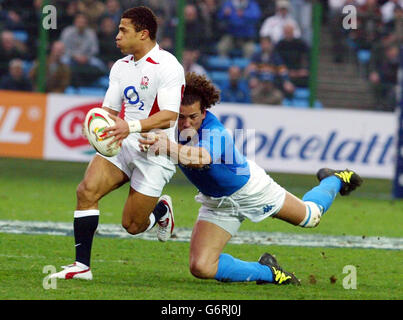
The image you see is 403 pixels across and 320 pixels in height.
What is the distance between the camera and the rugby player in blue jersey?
6953 millimetres

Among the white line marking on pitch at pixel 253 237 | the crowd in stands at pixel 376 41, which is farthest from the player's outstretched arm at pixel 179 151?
the crowd in stands at pixel 376 41

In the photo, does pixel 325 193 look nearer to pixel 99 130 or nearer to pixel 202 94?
pixel 202 94

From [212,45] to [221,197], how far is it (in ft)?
31.1

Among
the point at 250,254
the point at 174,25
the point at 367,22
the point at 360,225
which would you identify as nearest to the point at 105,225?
the point at 250,254

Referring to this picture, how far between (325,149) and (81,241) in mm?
8303

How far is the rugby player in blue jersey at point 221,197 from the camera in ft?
22.8

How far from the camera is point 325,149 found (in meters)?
14.9

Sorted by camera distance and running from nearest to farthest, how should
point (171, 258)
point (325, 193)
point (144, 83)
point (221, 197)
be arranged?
1. point (221, 197)
2. point (144, 83)
3. point (325, 193)
4. point (171, 258)

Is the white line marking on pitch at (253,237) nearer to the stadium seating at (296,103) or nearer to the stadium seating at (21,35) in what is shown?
the stadium seating at (296,103)

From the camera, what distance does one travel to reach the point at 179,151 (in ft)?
21.3

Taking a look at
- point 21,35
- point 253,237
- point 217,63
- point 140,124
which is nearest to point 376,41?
point 217,63

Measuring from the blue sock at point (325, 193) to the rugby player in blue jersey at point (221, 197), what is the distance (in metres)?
0.21

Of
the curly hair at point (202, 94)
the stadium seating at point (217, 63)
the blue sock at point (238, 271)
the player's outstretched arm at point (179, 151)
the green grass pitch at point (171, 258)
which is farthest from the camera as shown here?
the stadium seating at point (217, 63)

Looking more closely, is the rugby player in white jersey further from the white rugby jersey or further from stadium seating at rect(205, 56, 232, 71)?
stadium seating at rect(205, 56, 232, 71)
